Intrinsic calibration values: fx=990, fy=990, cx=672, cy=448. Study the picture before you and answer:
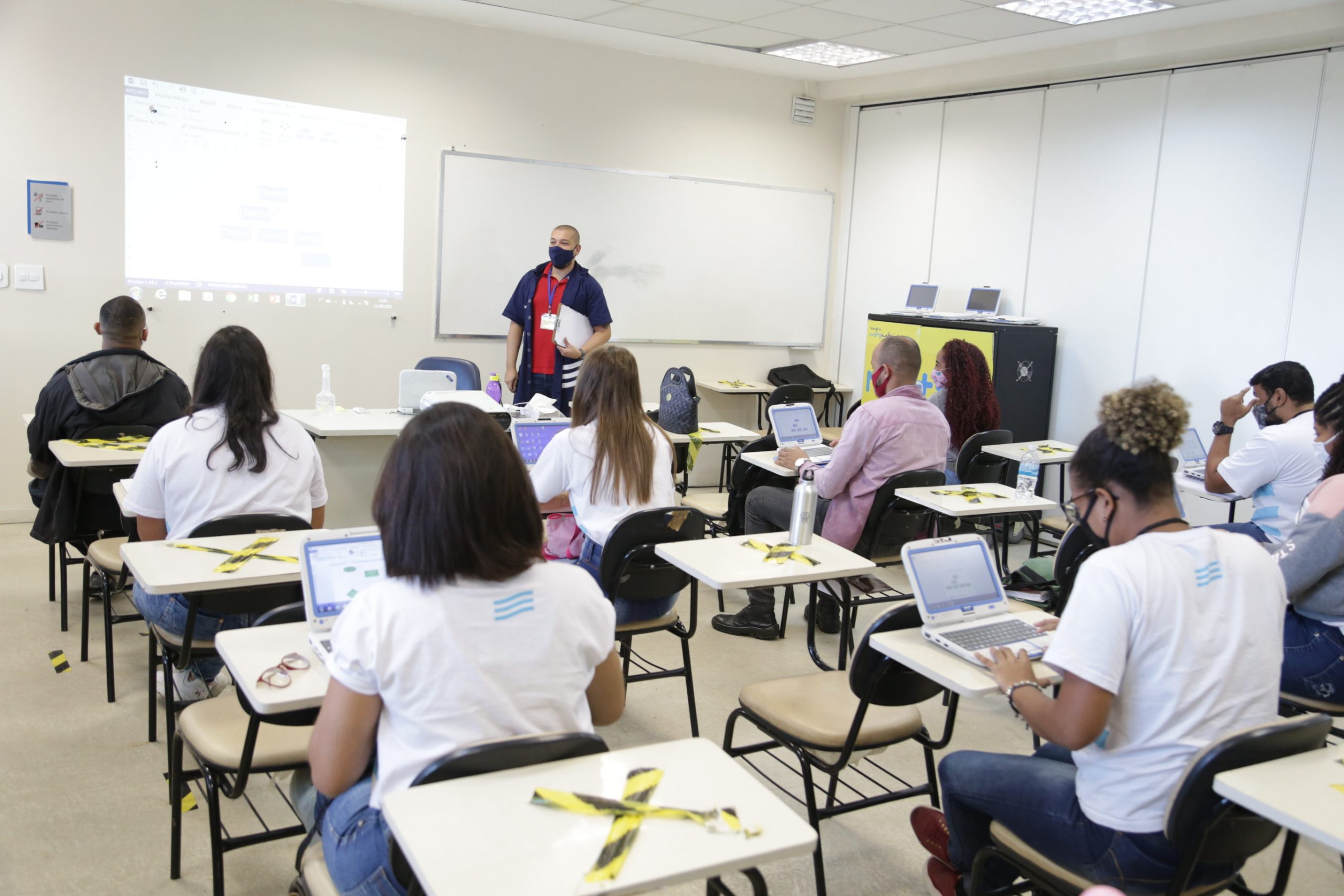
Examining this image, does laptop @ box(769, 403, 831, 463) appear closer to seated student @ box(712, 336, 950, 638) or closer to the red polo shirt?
seated student @ box(712, 336, 950, 638)

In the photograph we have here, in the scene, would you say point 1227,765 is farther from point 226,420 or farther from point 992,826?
point 226,420

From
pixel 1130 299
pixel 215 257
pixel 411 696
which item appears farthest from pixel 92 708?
pixel 1130 299

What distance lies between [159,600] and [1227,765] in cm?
275

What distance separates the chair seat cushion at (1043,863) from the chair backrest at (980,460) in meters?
3.12

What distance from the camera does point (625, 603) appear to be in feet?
10.5

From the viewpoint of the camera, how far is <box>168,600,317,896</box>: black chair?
2.16 meters

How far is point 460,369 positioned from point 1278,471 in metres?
4.15

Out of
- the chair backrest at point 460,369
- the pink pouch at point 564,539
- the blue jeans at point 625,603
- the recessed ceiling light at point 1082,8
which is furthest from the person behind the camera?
Answer: the chair backrest at point 460,369

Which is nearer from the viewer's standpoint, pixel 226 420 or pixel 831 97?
pixel 226 420

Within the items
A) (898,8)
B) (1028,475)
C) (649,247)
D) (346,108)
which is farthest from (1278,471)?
(346,108)

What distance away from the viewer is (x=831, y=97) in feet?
25.9

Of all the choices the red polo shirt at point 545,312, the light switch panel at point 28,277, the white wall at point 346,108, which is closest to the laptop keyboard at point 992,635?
the red polo shirt at point 545,312

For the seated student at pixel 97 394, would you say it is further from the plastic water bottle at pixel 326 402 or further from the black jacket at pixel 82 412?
the plastic water bottle at pixel 326 402

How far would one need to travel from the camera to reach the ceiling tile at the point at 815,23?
5.66 metres
